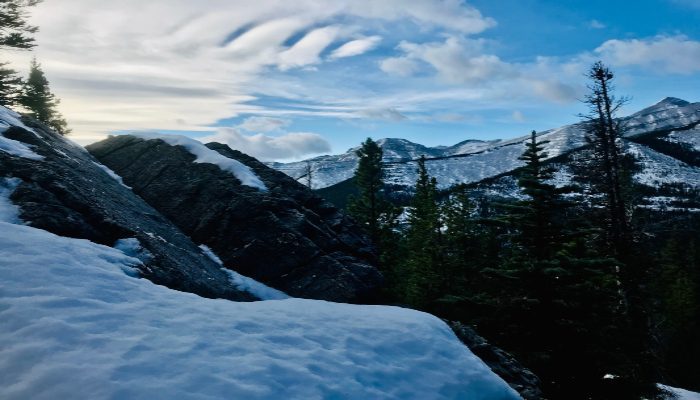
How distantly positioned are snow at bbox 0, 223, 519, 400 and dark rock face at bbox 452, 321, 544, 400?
7.74ft

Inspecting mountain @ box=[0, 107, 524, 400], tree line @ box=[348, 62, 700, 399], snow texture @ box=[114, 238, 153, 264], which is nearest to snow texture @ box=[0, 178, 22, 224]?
mountain @ box=[0, 107, 524, 400]

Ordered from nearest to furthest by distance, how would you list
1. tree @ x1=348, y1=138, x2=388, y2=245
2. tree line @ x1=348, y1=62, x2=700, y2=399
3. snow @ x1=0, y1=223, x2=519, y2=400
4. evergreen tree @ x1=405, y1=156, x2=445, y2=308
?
snow @ x1=0, y1=223, x2=519, y2=400 < tree line @ x1=348, y1=62, x2=700, y2=399 < evergreen tree @ x1=405, y1=156, x2=445, y2=308 < tree @ x1=348, y1=138, x2=388, y2=245

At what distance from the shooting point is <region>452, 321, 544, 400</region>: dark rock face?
1019 cm

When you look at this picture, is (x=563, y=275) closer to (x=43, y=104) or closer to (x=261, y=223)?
(x=261, y=223)

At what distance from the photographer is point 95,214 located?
13.1 meters

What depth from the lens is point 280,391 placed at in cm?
579

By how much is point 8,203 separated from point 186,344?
8648mm

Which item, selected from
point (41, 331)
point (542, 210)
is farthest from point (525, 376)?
point (41, 331)

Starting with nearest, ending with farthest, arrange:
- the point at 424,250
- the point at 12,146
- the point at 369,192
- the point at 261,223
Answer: the point at 12,146 < the point at 261,223 < the point at 424,250 < the point at 369,192

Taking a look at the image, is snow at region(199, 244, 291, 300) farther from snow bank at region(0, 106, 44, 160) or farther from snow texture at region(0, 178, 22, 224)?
snow texture at region(0, 178, 22, 224)

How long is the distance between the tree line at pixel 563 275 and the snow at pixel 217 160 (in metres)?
9.17

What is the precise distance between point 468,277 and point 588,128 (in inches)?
625

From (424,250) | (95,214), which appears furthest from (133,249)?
(424,250)

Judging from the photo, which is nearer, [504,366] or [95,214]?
[504,366]
